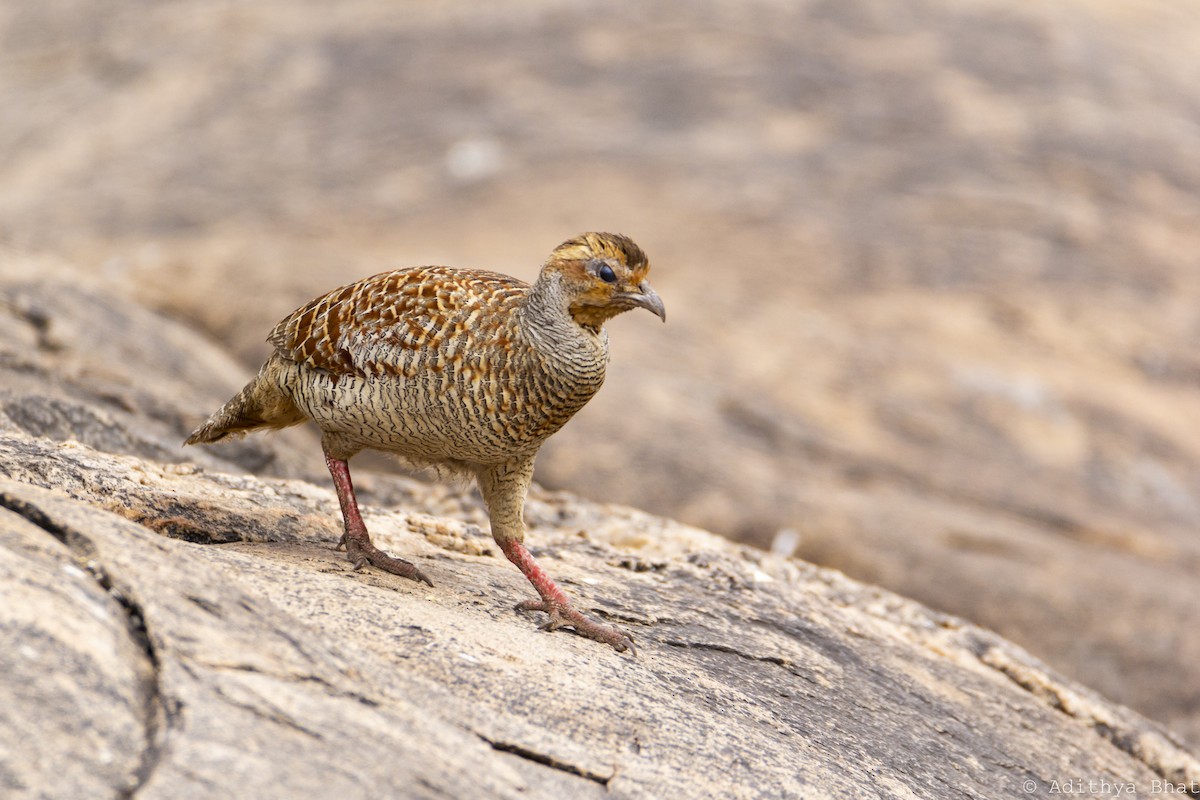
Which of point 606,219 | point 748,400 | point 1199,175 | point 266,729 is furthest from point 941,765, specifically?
point 1199,175

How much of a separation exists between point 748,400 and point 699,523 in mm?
1675

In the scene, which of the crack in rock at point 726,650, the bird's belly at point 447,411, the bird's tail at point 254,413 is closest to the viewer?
the bird's belly at point 447,411

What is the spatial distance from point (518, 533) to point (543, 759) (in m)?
1.46

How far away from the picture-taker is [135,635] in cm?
333

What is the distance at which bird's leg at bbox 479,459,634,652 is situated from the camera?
15.7ft

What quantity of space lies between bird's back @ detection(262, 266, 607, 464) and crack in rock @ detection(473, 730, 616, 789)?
1.26 meters

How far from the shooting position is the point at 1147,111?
15336mm

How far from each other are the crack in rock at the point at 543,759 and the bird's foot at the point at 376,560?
4.35 feet

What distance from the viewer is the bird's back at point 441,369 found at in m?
4.52

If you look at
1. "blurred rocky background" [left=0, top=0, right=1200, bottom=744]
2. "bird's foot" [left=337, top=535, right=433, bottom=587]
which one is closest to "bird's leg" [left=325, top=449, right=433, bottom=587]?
"bird's foot" [left=337, top=535, right=433, bottom=587]

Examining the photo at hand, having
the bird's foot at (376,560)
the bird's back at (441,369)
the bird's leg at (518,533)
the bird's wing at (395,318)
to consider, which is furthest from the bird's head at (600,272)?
the bird's foot at (376,560)

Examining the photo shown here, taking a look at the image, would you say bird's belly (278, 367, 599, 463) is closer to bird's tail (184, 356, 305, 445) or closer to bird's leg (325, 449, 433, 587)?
bird's leg (325, 449, 433, 587)

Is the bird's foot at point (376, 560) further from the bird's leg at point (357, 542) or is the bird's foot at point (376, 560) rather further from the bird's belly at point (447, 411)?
the bird's belly at point (447, 411)

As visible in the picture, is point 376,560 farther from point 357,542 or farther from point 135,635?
point 135,635
